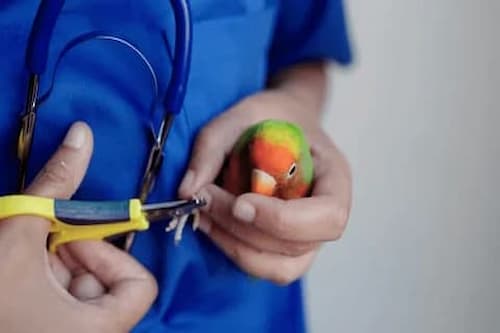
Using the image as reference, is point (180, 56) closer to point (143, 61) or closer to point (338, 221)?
point (143, 61)

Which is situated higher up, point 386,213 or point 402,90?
point 402,90

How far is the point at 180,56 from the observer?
1.83 feet

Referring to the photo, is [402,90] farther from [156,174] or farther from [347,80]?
[156,174]

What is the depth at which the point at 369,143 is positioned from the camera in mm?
1014

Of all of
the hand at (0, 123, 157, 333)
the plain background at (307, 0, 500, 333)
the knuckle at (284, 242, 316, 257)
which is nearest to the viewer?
the hand at (0, 123, 157, 333)

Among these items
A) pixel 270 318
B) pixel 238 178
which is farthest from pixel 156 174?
pixel 270 318

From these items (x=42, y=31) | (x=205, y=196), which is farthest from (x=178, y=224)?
(x=42, y=31)

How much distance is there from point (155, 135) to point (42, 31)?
103mm

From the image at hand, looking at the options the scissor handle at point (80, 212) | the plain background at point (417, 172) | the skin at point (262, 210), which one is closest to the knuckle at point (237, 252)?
the skin at point (262, 210)

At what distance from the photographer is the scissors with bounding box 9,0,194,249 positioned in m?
0.52

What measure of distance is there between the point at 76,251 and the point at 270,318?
0.60 ft

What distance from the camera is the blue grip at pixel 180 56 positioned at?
55 cm

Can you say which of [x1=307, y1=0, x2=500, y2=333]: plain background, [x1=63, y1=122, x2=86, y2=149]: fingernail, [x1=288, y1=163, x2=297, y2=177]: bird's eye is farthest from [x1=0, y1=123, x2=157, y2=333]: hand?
[x1=307, y1=0, x2=500, y2=333]: plain background

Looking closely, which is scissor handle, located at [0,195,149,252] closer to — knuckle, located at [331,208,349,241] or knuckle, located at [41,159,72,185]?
knuckle, located at [41,159,72,185]
